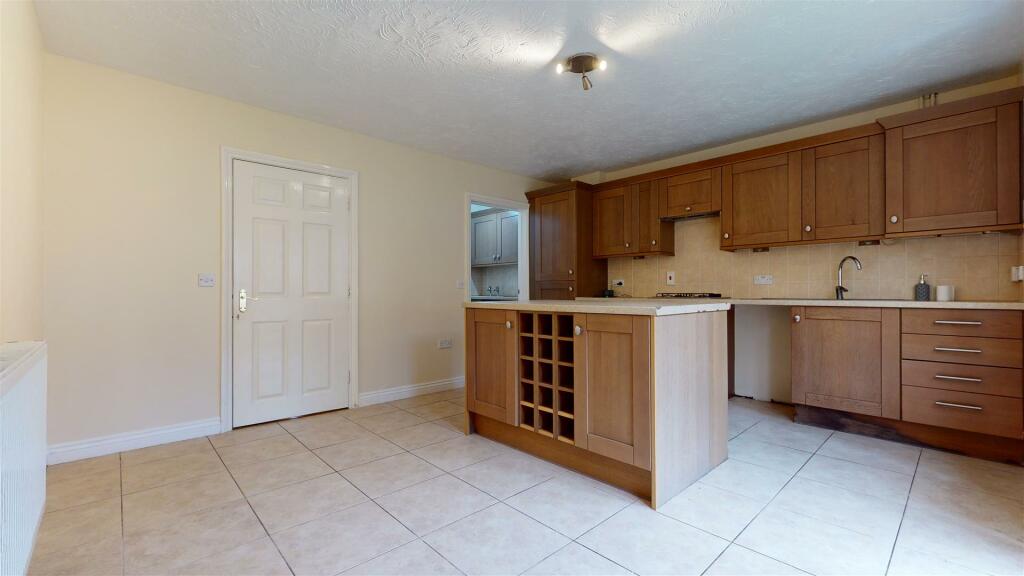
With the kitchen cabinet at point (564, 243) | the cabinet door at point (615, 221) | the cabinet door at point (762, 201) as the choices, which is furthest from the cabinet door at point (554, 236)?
the cabinet door at point (762, 201)

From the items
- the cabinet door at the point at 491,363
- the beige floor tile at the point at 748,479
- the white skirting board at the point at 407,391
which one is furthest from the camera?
the white skirting board at the point at 407,391

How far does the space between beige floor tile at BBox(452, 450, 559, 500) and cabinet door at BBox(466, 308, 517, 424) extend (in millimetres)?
229

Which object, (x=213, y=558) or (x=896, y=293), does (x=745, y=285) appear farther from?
(x=213, y=558)

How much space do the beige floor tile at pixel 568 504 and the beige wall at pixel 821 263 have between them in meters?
2.75

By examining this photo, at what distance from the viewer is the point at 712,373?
236 centimetres

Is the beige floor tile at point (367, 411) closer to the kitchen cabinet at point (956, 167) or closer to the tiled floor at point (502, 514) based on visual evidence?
the tiled floor at point (502, 514)

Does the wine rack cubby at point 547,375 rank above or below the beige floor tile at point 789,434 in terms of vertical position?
above

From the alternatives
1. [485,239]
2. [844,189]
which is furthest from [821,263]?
[485,239]

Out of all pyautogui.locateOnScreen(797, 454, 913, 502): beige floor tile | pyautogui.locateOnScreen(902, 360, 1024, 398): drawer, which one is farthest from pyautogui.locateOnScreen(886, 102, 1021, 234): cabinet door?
pyautogui.locateOnScreen(797, 454, 913, 502): beige floor tile

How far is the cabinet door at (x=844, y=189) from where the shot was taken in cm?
310

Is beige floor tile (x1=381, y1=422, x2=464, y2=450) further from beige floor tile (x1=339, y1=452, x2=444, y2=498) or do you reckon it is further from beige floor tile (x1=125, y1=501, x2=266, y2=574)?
beige floor tile (x1=125, y1=501, x2=266, y2=574)

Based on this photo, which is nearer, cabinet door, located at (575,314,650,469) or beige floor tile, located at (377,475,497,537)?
beige floor tile, located at (377,475,497,537)

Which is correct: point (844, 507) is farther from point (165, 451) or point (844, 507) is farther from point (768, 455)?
point (165, 451)

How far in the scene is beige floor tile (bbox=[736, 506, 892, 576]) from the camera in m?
1.56
